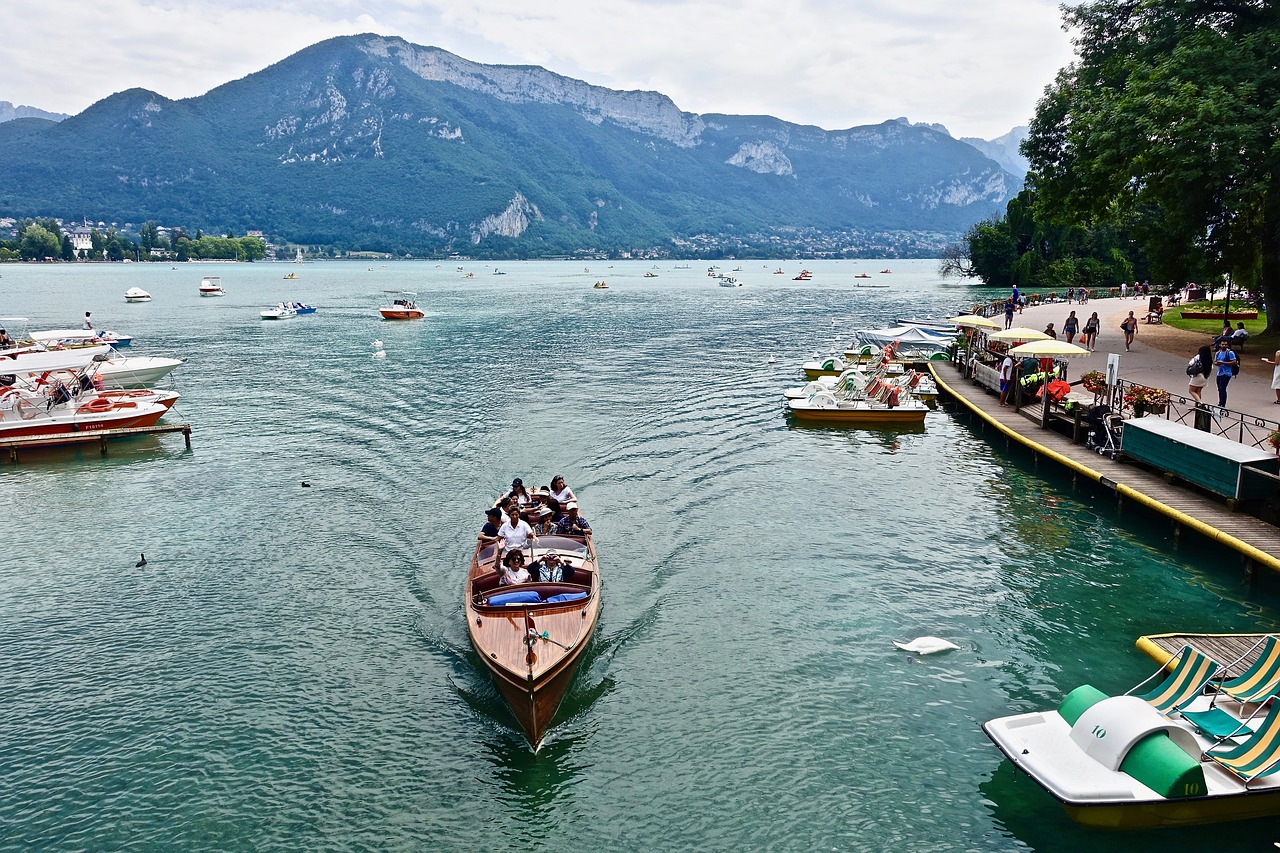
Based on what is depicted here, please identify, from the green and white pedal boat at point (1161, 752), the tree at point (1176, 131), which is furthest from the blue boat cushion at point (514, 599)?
the tree at point (1176, 131)

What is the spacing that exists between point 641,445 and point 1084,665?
1885cm

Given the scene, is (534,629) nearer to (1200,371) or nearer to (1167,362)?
(1200,371)

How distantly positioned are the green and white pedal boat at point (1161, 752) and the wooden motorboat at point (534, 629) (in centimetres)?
674

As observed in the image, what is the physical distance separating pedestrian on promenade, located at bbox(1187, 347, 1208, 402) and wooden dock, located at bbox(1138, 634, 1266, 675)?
16016mm

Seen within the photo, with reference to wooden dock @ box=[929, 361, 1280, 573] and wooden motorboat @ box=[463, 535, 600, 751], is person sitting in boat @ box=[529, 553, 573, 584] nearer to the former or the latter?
wooden motorboat @ box=[463, 535, 600, 751]

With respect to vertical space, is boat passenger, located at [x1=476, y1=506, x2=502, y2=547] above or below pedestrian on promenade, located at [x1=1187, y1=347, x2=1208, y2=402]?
below

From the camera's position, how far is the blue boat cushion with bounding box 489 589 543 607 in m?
16.0

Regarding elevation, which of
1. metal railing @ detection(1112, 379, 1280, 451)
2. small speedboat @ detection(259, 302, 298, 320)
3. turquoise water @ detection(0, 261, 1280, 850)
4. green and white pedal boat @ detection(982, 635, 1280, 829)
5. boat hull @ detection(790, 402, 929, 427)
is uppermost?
small speedboat @ detection(259, 302, 298, 320)

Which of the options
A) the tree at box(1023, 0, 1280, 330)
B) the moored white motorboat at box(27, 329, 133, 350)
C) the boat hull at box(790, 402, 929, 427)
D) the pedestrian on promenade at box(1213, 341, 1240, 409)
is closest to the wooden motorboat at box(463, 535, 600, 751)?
the boat hull at box(790, 402, 929, 427)

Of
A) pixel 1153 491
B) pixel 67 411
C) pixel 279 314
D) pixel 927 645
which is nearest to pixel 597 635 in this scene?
pixel 927 645

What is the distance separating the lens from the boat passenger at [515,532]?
18.2 meters

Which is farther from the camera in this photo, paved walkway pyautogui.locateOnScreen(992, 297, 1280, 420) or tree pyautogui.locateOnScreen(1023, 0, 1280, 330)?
tree pyautogui.locateOnScreen(1023, 0, 1280, 330)

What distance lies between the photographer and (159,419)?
35.6m

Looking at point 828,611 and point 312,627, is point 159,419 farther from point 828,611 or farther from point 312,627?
point 828,611
